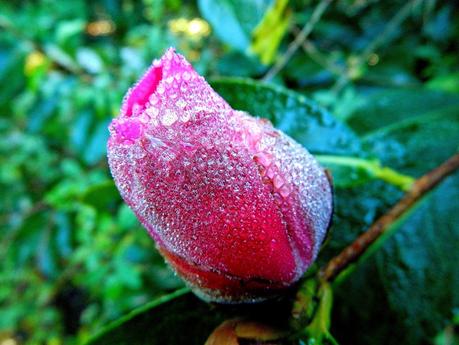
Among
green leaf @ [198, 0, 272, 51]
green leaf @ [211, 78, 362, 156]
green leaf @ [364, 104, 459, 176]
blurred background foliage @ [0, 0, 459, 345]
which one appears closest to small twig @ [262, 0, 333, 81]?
blurred background foliage @ [0, 0, 459, 345]

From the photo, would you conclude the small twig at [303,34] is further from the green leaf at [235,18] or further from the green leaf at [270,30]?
the green leaf at [235,18]

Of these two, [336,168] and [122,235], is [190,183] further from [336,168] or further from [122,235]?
[122,235]

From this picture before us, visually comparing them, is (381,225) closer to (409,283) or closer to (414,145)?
(409,283)

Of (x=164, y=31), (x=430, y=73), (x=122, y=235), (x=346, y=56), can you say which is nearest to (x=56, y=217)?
(x=122, y=235)

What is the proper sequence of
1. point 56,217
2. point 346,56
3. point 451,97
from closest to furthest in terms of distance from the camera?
1. point 451,97
2. point 346,56
3. point 56,217

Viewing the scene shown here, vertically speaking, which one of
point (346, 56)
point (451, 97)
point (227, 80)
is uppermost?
point (227, 80)
